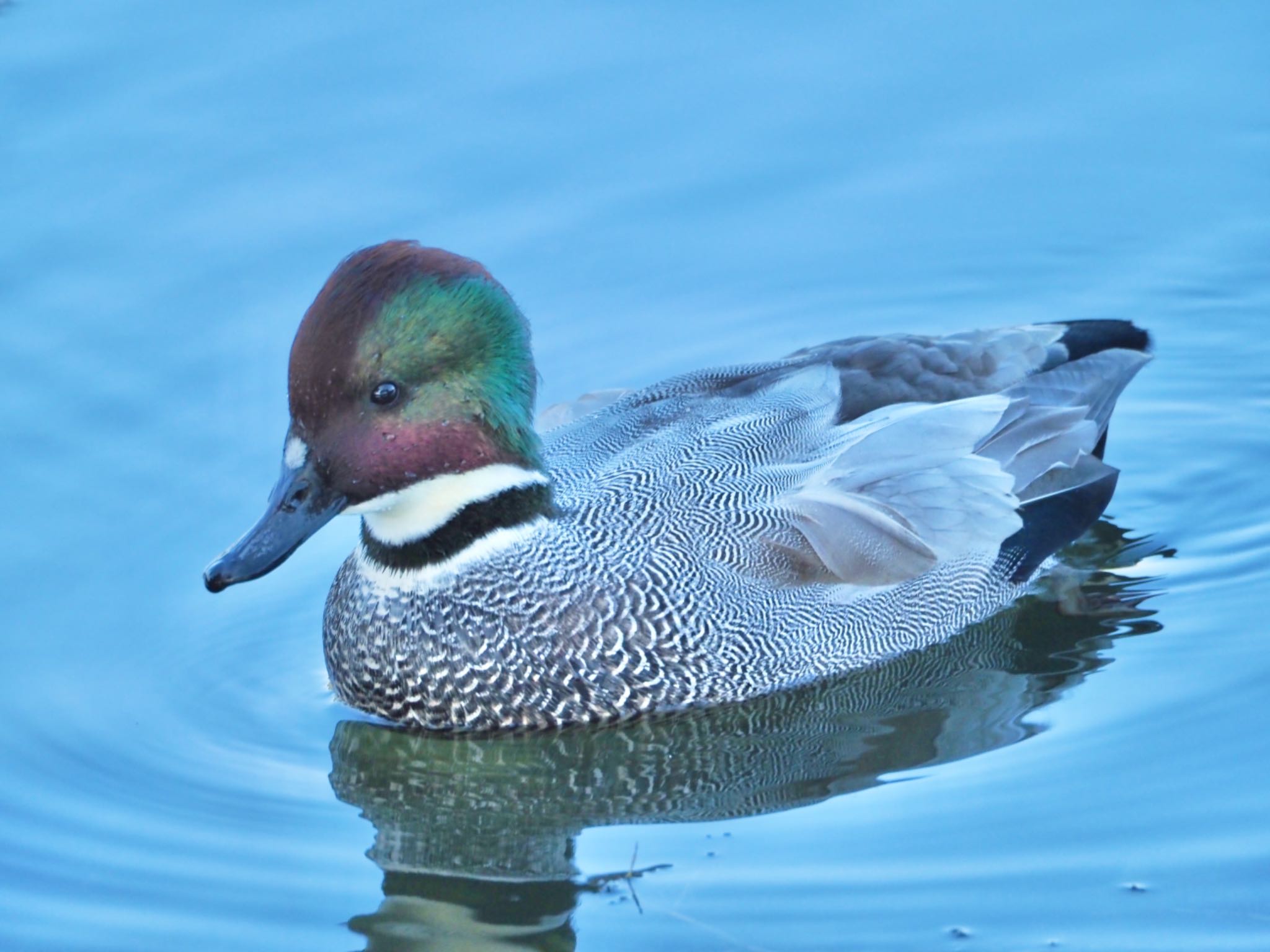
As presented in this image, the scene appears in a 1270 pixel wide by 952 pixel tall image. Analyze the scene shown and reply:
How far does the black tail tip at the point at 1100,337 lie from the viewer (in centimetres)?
898

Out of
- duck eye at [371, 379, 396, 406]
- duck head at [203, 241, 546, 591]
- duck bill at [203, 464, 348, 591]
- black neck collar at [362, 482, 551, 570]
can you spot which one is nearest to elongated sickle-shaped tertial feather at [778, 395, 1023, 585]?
black neck collar at [362, 482, 551, 570]

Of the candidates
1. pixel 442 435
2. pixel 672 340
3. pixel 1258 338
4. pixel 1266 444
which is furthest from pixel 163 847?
pixel 1258 338

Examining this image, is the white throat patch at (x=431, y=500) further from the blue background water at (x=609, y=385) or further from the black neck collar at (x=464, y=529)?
the blue background water at (x=609, y=385)

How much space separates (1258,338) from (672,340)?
9.39 ft

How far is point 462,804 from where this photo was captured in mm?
7238

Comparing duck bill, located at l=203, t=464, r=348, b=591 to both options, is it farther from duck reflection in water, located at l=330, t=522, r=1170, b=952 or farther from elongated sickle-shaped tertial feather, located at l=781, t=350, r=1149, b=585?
elongated sickle-shaped tertial feather, located at l=781, t=350, r=1149, b=585

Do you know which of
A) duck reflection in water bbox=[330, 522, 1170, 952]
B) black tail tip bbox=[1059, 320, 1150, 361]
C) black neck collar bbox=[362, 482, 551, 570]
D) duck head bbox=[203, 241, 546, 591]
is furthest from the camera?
black tail tip bbox=[1059, 320, 1150, 361]

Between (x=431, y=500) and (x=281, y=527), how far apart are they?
1.99 feet

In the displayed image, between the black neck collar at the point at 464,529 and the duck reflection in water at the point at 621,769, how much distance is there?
656 mm

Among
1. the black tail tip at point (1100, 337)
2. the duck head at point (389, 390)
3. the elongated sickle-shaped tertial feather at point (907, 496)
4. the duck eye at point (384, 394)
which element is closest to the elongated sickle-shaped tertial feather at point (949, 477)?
the elongated sickle-shaped tertial feather at point (907, 496)

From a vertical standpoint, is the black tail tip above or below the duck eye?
above

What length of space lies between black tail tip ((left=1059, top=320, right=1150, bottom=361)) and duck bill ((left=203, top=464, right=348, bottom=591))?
137 inches

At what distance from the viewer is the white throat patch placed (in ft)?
24.0

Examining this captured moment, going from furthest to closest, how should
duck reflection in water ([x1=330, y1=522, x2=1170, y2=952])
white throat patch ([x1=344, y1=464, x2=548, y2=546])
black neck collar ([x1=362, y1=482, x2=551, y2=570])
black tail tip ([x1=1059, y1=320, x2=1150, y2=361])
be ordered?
1. black tail tip ([x1=1059, y1=320, x2=1150, y2=361])
2. black neck collar ([x1=362, y1=482, x2=551, y2=570])
3. white throat patch ([x1=344, y1=464, x2=548, y2=546])
4. duck reflection in water ([x1=330, y1=522, x2=1170, y2=952])
